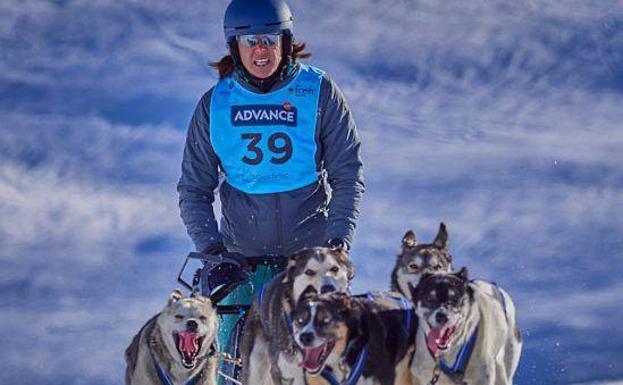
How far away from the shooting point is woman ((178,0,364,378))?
7.04m

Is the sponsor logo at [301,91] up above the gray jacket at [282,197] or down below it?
above

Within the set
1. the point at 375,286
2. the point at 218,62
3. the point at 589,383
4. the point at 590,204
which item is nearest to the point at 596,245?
the point at 590,204

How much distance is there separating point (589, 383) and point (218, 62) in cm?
537

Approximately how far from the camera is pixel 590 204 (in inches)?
845

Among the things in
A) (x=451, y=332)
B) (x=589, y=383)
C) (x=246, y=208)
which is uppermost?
(x=246, y=208)

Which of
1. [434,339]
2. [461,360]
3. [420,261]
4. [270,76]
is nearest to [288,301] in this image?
[434,339]

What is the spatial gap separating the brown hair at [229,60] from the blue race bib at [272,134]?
0.28ft

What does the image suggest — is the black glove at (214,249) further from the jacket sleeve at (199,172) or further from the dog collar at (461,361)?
the dog collar at (461,361)

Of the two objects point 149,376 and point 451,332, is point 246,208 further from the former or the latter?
point 451,332

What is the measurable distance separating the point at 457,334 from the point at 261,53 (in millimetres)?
1575

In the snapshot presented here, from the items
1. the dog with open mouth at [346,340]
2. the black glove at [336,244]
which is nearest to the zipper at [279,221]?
the black glove at [336,244]

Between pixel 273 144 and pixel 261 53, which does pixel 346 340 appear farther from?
pixel 261 53

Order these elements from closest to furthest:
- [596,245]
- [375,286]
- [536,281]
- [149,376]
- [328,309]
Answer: [328,309], [149,376], [375,286], [536,281], [596,245]

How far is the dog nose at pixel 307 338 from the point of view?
20.0ft
